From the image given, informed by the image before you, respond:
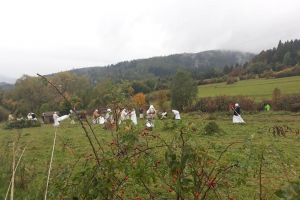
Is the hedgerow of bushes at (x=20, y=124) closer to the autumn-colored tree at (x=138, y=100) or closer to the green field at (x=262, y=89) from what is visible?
the autumn-colored tree at (x=138, y=100)

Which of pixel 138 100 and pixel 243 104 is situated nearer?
pixel 138 100

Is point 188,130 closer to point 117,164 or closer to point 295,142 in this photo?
point 117,164

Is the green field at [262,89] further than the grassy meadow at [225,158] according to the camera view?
Yes

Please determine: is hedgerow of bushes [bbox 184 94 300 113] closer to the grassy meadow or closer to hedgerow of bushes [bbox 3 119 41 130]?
the grassy meadow

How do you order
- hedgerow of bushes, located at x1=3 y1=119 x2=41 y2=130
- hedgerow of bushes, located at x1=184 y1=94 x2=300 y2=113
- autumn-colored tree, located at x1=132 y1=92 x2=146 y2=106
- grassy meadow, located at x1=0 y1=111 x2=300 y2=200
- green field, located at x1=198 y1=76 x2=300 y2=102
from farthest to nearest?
green field, located at x1=198 y1=76 x2=300 y2=102, hedgerow of bushes, located at x1=3 y1=119 x2=41 y2=130, hedgerow of bushes, located at x1=184 y1=94 x2=300 y2=113, autumn-colored tree, located at x1=132 y1=92 x2=146 y2=106, grassy meadow, located at x1=0 y1=111 x2=300 y2=200

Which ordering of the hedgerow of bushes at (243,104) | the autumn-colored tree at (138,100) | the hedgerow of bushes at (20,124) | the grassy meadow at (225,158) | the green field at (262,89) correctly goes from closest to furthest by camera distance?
the grassy meadow at (225,158)
the autumn-colored tree at (138,100)
the hedgerow of bushes at (243,104)
the hedgerow of bushes at (20,124)
the green field at (262,89)

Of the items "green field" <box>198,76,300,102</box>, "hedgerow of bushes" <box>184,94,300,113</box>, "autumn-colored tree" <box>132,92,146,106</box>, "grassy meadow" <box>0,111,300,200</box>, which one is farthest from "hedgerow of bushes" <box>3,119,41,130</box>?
"green field" <box>198,76,300,102</box>

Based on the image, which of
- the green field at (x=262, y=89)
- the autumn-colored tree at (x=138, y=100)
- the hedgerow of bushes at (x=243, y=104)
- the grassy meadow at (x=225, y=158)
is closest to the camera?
the grassy meadow at (x=225, y=158)

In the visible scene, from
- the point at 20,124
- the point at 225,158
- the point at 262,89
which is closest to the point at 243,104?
the point at 262,89

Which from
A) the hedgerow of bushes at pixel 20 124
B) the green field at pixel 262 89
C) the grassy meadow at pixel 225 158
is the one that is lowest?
the green field at pixel 262 89

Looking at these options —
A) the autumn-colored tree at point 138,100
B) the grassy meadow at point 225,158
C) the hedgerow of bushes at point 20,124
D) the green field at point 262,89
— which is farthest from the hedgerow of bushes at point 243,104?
the hedgerow of bushes at point 20,124

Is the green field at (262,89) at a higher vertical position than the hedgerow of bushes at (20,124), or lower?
lower

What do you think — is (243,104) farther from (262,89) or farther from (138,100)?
(138,100)

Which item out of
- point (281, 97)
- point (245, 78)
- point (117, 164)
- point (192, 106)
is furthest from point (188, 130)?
point (245, 78)
